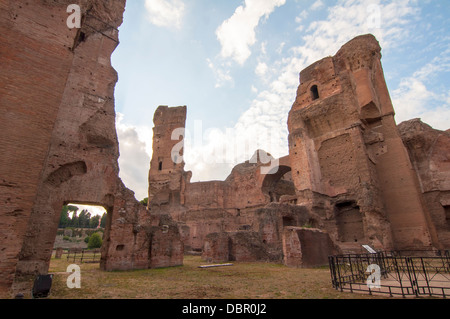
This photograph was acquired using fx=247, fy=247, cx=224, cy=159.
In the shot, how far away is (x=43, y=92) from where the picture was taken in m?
5.63

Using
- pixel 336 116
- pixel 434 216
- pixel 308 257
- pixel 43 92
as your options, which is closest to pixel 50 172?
pixel 43 92

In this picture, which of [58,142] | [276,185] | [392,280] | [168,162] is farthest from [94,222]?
[392,280]

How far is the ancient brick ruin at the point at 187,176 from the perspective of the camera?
17.8 ft

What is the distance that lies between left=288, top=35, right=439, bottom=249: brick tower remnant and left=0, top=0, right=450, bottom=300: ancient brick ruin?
0.24 feet

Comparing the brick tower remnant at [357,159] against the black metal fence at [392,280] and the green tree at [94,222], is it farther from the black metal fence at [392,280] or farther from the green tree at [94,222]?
the green tree at [94,222]

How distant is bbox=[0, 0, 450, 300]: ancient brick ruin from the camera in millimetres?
5430

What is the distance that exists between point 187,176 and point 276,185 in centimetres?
976

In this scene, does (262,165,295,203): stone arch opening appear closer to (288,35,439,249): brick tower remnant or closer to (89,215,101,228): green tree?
(288,35,439,249): brick tower remnant

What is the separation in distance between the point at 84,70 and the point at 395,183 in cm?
1815

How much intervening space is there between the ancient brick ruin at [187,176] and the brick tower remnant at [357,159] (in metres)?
0.07

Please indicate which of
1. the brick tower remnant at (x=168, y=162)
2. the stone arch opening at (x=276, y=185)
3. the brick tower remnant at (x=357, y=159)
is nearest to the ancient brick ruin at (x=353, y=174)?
the brick tower remnant at (x=357, y=159)

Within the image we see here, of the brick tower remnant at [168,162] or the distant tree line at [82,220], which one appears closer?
the brick tower remnant at [168,162]

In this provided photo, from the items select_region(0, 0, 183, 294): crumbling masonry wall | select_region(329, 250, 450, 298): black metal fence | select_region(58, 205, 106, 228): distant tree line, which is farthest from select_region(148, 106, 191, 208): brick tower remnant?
select_region(58, 205, 106, 228): distant tree line
